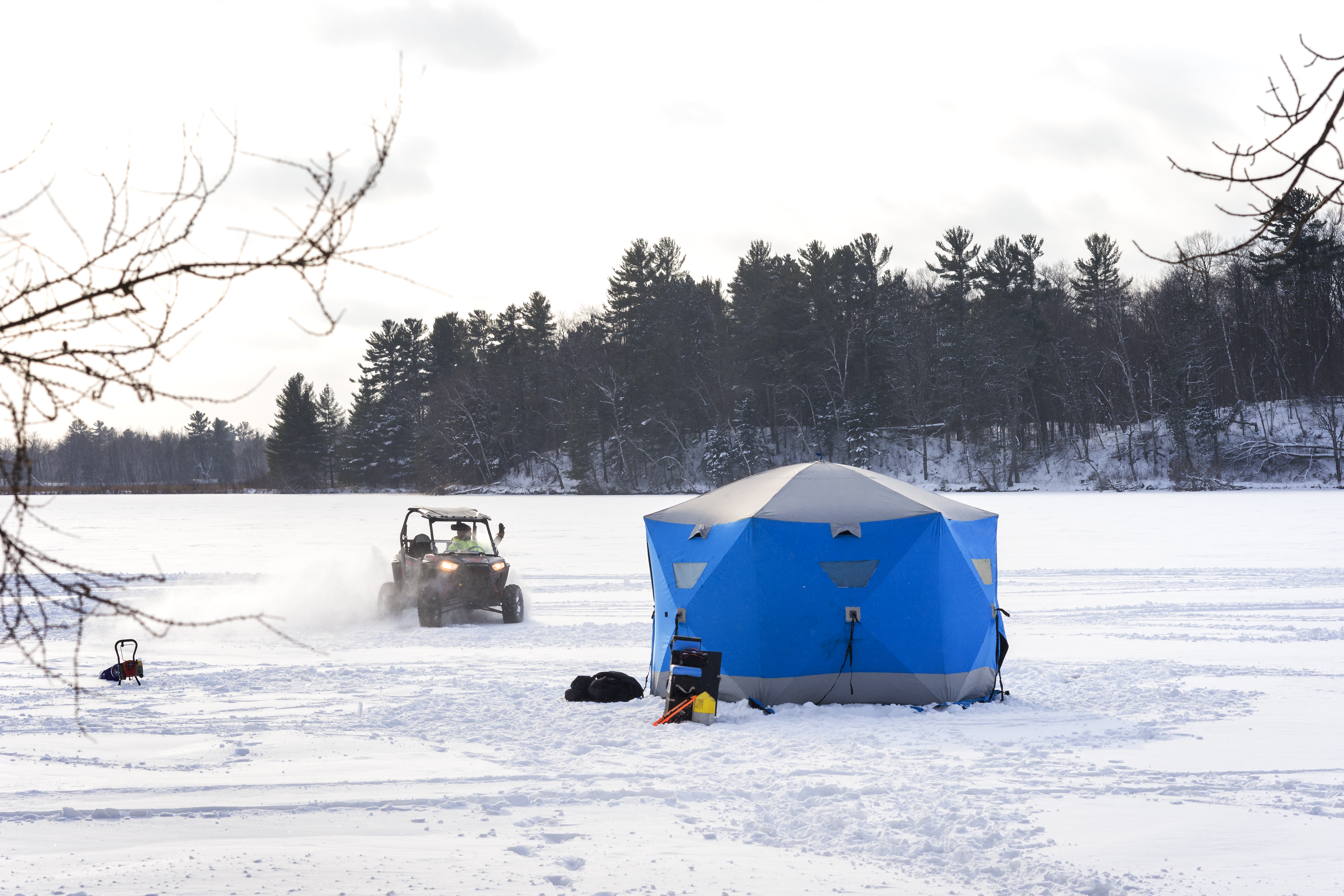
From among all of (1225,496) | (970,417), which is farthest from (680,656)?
(970,417)

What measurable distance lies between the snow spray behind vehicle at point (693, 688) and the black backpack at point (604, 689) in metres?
0.69

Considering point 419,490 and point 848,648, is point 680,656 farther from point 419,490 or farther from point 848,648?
point 419,490

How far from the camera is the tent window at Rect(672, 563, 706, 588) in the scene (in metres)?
9.89

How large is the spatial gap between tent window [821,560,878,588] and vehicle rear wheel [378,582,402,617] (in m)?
8.54

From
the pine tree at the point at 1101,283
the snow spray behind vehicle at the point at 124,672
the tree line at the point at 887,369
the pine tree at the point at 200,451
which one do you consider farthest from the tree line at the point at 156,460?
the snow spray behind vehicle at the point at 124,672

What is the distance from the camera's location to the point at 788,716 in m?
8.92

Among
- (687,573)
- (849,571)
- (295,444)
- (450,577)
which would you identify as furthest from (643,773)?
(295,444)

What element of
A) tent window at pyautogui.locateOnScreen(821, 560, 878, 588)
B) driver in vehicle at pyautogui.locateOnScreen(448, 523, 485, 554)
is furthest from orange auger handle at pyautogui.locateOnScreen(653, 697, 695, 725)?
driver in vehicle at pyautogui.locateOnScreen(448, 523, 485, 554)

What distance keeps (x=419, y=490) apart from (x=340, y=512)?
3352 cm

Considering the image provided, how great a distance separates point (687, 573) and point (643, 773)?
3078mm

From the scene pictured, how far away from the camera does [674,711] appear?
8.66 metres

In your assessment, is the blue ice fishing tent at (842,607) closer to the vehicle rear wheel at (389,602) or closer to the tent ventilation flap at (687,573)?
the tent ventilation flap at (687,573)

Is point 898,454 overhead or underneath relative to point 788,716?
overhead

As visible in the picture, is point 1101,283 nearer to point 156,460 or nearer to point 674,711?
point 674,711
